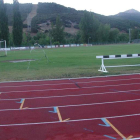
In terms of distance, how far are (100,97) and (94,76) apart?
5.51m

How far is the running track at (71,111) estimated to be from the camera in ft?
19.2

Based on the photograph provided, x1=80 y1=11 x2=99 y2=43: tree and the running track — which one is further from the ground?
x1=80 y1=11 x2=99 y2=43: tree

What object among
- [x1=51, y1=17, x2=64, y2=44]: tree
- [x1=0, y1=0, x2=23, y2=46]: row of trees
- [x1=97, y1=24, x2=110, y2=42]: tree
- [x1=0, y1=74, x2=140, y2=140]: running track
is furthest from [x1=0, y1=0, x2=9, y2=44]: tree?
[x1=0, y1=74, x2=140, y2=140]: running track

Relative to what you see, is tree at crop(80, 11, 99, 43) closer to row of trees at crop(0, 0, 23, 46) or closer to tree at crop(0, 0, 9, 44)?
row of trees at crop(0, 0, 23, 46)

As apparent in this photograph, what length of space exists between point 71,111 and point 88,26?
101 metres

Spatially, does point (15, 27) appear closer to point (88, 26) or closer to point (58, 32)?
point (58, 32)

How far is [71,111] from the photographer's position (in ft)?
25.2

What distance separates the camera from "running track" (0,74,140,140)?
19.2ft

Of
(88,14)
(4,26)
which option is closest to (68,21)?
(88,14)

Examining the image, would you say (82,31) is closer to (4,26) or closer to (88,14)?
(88,14)

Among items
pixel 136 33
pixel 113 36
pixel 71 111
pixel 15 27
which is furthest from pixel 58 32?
pixel 71 111

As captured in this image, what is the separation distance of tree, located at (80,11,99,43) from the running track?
95.9 meters

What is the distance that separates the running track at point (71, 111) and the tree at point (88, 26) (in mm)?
95950

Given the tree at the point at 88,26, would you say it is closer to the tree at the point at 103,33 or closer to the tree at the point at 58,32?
the tree at the point at 103,33
